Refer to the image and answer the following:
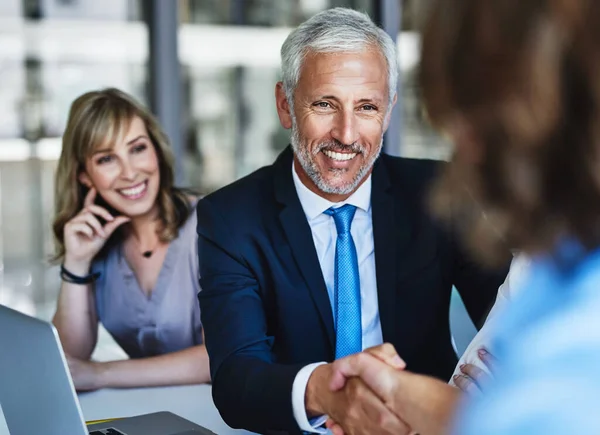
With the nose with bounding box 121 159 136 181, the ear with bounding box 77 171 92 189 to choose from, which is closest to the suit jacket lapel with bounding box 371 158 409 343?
the nose with bounding box 121 159 136 181

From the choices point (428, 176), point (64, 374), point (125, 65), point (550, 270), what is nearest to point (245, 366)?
point (64, 374)

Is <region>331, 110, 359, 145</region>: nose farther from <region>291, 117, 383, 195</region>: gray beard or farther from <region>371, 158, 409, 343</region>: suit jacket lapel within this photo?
<region>371, 158, 409, 343</region>: suit jacket lapel

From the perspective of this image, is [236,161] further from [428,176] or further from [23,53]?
[428,176]

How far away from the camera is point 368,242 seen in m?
2.13

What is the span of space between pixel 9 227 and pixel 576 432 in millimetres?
4228

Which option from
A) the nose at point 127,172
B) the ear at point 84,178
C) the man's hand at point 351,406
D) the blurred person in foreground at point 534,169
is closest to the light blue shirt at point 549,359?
the blurred person in foreground at point 534,169

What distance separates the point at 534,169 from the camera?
79 cm

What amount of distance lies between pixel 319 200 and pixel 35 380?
1003 mm

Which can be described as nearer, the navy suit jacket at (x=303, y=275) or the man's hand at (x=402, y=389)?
the man's hand at (x=402, y=389)

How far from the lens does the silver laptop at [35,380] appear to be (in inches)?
49.8

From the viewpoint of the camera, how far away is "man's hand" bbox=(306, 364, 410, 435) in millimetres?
1432

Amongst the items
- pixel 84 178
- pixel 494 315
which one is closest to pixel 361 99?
pixel 494 315

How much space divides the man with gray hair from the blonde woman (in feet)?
1.86

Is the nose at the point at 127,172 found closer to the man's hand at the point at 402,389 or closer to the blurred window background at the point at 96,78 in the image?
the man's hand at the point at 402,389
